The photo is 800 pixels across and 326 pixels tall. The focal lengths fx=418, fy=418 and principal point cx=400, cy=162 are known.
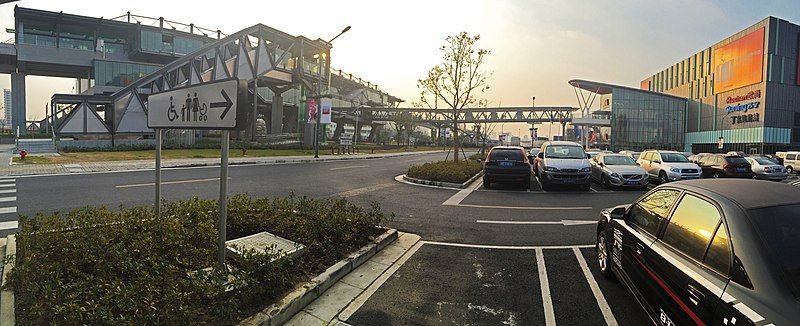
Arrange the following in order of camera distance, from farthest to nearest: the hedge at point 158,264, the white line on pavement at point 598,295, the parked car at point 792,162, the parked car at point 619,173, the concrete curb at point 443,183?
1. the parked car at point 792,162
2. the concrete curb at point 443,183
3. the parked car at point 619,173
4. the white line on pavement at point 598,295
5. the hedge at point 158,264

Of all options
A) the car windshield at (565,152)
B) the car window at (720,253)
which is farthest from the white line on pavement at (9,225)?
the car windshield at (565,152)

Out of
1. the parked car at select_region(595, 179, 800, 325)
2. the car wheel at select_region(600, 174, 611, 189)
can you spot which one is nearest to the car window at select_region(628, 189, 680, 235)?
the parked car at select_region(595, 179, 800, 325)

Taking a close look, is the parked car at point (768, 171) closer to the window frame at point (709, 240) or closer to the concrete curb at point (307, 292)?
the window frame at point (709, 240)

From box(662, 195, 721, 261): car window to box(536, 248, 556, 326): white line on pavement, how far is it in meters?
1.24

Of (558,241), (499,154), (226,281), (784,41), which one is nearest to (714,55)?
(784,41)

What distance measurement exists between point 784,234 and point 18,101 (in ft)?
267

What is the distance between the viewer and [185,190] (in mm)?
12227

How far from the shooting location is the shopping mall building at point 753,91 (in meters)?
55.5

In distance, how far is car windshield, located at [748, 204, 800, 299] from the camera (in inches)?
94.7

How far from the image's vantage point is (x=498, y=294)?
4.59m

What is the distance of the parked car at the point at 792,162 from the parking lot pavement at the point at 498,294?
29790 mm

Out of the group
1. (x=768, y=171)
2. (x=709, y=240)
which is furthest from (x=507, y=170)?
(x=768, y=171)

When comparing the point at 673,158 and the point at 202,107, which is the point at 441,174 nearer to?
the point at 673,158

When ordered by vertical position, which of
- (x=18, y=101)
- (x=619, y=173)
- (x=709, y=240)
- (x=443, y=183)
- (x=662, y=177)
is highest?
(x=18, y=101)
